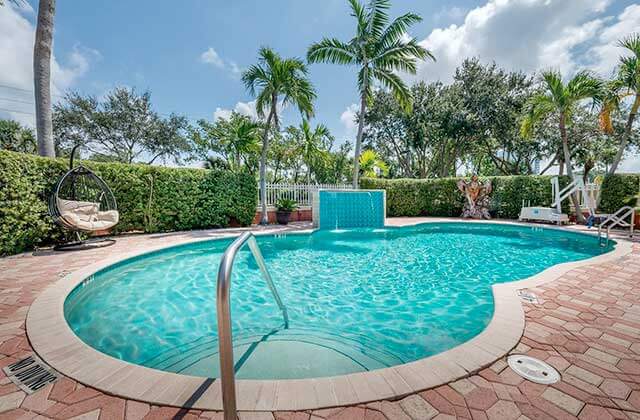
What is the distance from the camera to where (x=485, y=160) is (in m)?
31.0

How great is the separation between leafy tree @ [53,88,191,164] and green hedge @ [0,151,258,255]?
1657cm

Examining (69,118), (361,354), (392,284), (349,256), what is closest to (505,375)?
(361,354)

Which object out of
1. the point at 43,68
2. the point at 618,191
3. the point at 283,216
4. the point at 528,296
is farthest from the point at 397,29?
the point at 43,68

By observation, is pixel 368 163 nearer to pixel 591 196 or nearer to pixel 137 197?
pixel 591 196

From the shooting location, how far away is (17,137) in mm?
21766

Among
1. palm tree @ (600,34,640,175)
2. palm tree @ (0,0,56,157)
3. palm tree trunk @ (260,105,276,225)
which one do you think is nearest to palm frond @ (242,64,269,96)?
palm tree trunk @ (260,105,276,225)

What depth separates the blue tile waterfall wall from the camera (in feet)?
Result: 34.0

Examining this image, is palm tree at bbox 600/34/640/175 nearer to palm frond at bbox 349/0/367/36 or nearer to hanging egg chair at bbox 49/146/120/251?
palm frond at bbox 349/0/367/36

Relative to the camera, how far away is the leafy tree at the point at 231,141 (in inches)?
462

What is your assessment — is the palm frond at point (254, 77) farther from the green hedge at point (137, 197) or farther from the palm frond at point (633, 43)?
the palm frond at point (633, 43)

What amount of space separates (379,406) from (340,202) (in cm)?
929

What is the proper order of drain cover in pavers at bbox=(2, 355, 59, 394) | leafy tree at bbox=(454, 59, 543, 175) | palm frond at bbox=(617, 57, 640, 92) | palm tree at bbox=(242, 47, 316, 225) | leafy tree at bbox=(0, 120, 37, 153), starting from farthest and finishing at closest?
leafy tree at bbox=(0, 120, 37, 153), leafy tree at bbox=(454, 59, 543, 175), palm tree at bbox=(242, 47, 316, 225), palm frond at bbox=(617, 57, 640, 92), drain cover in pavers at bbox=(2, 355, 59, 394)

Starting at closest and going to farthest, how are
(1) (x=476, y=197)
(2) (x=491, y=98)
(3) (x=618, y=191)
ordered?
(3) (x=618, y=191)
(1) (x=476, y=197)
(2) (x=491, y=98)

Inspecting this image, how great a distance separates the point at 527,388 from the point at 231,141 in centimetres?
1301
